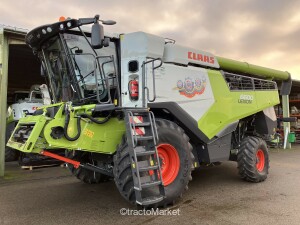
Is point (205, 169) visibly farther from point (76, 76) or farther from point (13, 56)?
point (13, 56)

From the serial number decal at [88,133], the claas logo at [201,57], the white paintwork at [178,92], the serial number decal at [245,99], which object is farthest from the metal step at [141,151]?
the serial number decal at [245,99]

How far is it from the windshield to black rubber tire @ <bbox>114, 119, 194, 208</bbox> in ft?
2.81

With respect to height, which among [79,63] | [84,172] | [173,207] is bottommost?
[173,207]

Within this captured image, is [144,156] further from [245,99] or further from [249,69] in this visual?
[249,69]

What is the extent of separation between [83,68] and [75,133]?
996 millimetres

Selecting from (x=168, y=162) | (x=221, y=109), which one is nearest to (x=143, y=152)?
(x=168, y=162)

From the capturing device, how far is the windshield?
13.9 feet

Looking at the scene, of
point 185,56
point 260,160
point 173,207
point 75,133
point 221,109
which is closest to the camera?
point 75,133

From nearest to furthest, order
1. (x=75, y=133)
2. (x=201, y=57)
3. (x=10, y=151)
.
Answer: (x=75, y=133), (x=201, y=57), (x=10, y=151)

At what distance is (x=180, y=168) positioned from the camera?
4250mm

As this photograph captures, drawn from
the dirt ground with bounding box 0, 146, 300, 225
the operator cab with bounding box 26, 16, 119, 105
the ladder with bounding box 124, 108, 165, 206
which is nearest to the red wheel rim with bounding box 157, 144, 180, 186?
the ladder with bounding box 124, 108, 165, 206

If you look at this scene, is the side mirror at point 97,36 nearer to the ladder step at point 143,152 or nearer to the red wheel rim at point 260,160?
the ladder step at point 143,152

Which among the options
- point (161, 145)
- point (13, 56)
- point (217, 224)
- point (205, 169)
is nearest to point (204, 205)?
point (217, 224)

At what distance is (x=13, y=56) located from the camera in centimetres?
970
